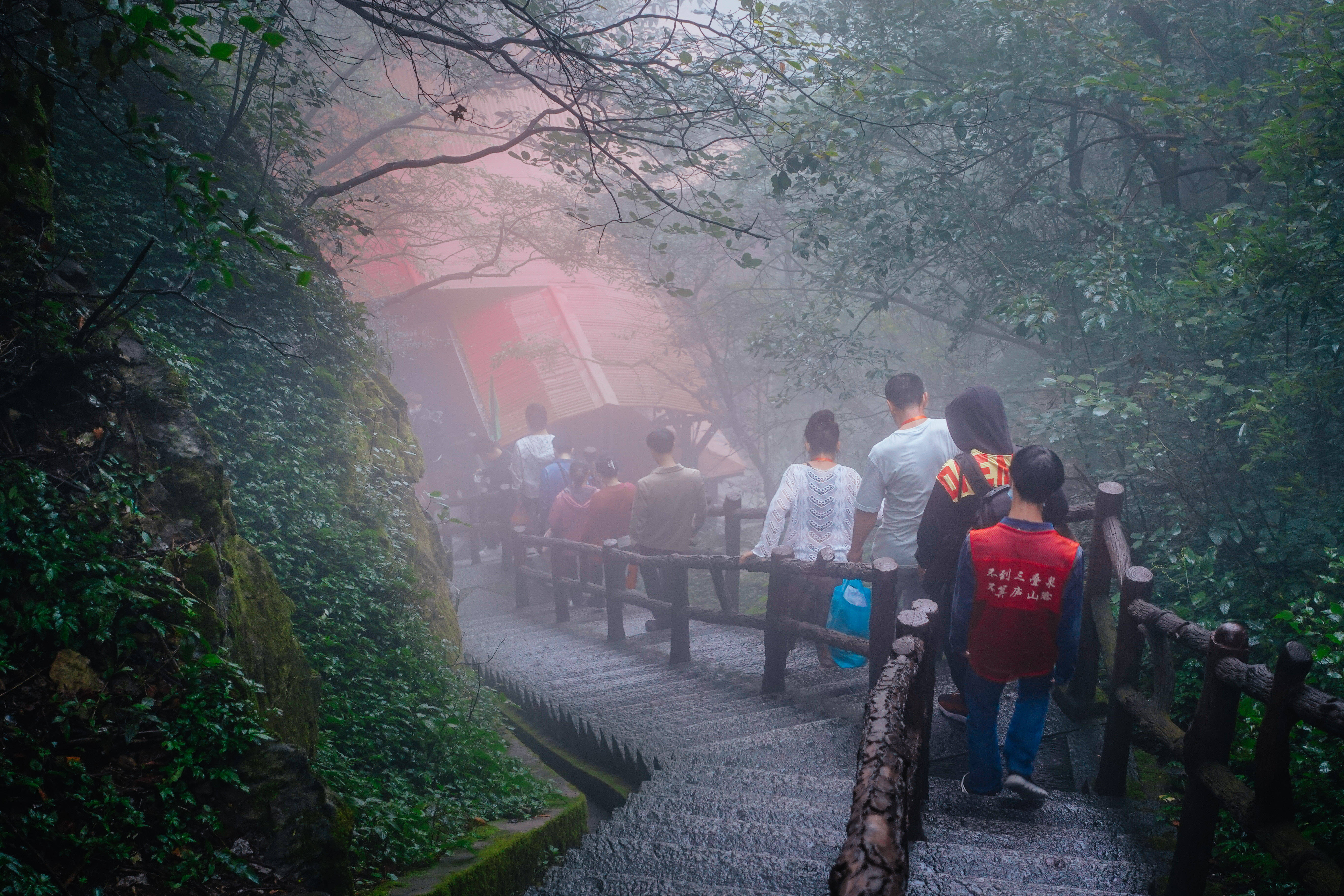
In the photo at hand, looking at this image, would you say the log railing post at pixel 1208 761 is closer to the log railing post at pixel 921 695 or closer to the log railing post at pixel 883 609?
the log railing post at pixel 921 695

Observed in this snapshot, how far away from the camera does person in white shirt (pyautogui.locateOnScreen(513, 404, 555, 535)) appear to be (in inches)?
428

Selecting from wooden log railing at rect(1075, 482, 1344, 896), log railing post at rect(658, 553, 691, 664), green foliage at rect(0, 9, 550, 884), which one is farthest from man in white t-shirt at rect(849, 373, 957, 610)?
green foliage at rect(0, 9, 550, 884)

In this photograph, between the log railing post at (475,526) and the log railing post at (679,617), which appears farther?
the log railing post at (475,526)

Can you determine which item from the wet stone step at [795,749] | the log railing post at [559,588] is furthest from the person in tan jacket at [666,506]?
the wet stone step at [795,749]

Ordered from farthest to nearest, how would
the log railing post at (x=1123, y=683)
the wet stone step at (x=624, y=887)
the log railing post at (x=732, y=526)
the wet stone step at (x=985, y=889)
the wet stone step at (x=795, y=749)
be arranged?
the log railing post at (x=732, y=526)
the wet stone step at (x=795, y=749)
the log railing post at (x=1123, y=683)
the wet stone step at (x=624, y=887)
the wet stone step at (x=985, y=889)

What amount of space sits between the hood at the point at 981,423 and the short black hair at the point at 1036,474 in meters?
0.77

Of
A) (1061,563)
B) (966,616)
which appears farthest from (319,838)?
(1061,563)

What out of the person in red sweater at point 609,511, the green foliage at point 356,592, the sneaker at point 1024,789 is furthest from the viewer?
the person in red sweater at point 609,511

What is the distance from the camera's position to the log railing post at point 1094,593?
442 centimetres

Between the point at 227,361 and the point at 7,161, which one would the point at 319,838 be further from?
the point at 227,361

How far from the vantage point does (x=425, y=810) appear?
3.81 m

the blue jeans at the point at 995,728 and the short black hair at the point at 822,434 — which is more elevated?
the short black hair at the point at 822,434

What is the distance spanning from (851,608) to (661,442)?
2.78 m

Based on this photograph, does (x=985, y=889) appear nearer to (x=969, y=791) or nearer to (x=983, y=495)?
(x=969, y=791)
